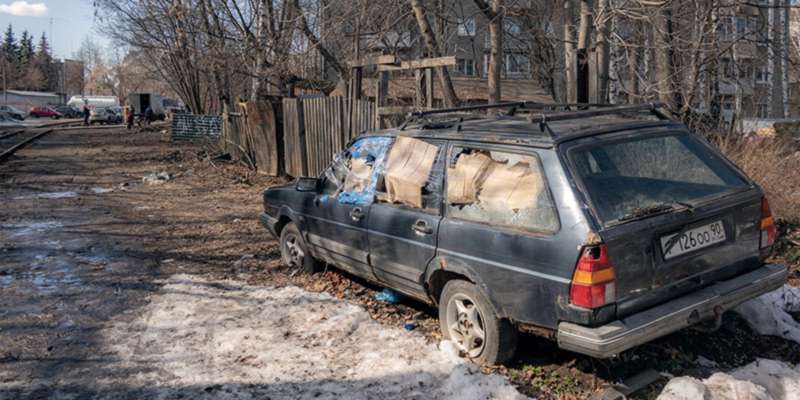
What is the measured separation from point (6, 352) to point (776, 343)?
5.64 m

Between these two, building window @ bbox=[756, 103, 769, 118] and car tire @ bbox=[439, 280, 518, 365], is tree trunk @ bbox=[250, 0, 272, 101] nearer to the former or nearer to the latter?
building window @ bbox=[756, 103, 769, 118]

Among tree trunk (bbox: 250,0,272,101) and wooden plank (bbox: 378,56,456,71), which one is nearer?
wooden plank (bbox: 378,56,456,71)

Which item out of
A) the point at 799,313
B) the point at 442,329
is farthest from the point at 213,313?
the point at 799,313

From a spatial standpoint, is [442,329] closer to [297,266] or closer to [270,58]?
[297,266]

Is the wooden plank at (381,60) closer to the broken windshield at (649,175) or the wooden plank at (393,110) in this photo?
the wooden plank at (393,110)

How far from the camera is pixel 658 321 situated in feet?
12.4

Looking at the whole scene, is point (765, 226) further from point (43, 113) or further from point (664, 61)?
point (43, 113)

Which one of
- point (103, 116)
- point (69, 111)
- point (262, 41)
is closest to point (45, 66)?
point (69, 111)

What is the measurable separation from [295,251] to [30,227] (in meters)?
4.94

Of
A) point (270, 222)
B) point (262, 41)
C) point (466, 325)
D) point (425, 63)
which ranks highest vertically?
point (262, 41)

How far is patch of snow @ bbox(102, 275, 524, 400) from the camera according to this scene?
4.29m

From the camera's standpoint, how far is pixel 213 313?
230 inches

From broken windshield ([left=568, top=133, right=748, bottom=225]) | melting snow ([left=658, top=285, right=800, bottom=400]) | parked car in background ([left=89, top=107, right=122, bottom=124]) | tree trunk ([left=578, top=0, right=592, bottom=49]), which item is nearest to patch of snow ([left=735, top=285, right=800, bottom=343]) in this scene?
melting snow ([left=658, top=285, right=800, bottom=400])

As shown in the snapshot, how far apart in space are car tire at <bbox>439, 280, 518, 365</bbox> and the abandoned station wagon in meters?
0.01
